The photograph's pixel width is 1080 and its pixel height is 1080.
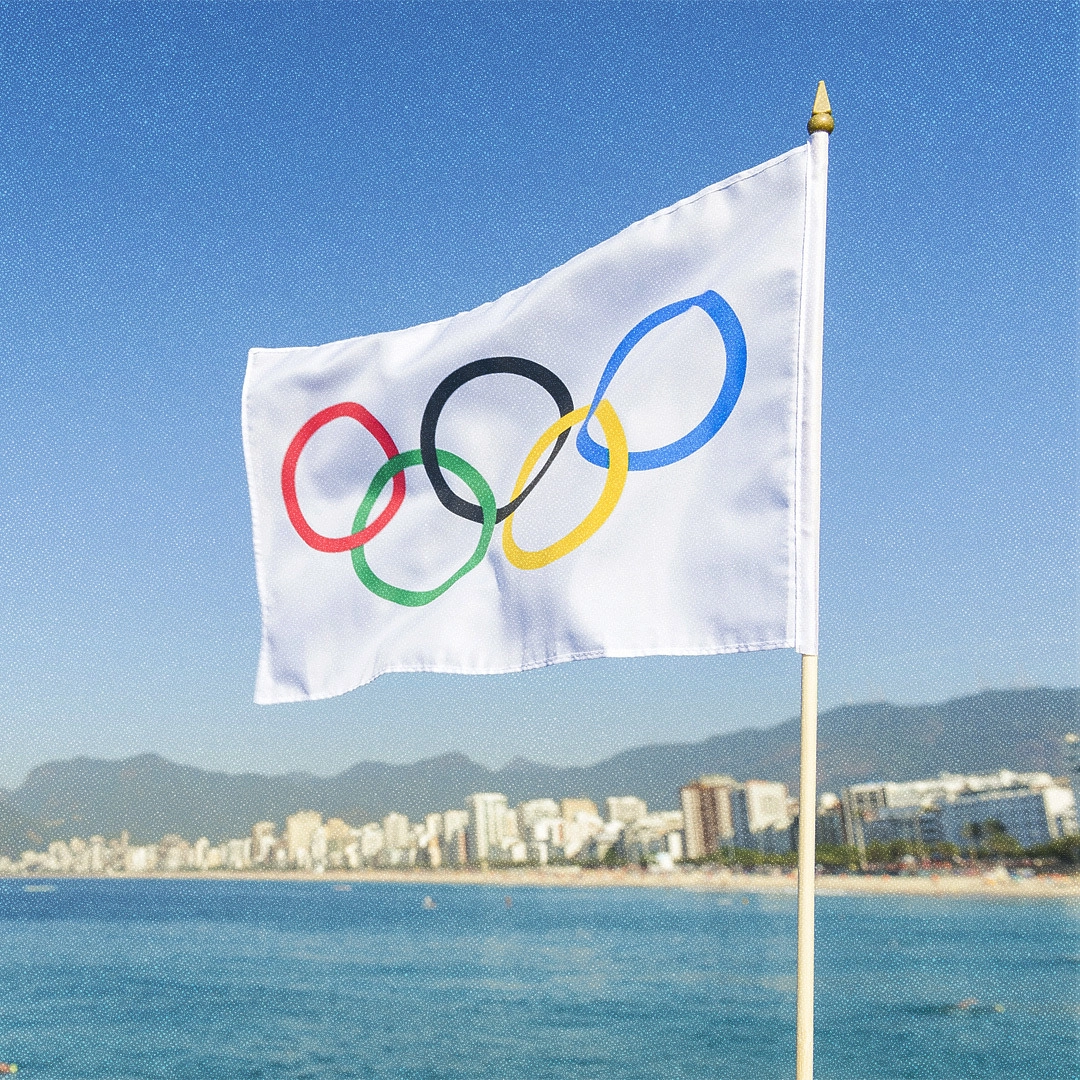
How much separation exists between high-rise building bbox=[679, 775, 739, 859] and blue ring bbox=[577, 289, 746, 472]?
12572cm

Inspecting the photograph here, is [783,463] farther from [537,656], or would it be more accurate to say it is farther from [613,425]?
[537,656]

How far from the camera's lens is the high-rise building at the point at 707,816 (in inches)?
4936

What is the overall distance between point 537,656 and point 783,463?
0.83m

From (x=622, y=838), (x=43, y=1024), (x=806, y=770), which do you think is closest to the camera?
(x=806, y=770)

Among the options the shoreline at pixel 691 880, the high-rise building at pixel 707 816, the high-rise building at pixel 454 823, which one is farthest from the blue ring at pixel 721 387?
the high-rise building at pixel 454 823

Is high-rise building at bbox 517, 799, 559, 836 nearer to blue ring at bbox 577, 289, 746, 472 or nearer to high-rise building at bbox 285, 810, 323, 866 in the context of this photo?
high-rise building at bbox 285, 810, 323, 866

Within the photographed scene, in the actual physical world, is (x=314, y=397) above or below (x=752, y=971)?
above

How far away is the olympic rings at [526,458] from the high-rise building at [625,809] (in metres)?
158

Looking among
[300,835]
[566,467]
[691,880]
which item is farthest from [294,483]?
[300,835]

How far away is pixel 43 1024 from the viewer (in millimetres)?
34406

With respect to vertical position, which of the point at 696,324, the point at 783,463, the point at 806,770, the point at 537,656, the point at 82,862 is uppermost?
the point at 696,324

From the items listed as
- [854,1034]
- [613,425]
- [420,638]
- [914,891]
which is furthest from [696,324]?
[914,891]

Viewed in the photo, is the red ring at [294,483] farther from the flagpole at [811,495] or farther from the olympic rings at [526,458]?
the flagpole at [811,495]

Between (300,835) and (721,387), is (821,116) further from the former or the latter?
(300,835)
